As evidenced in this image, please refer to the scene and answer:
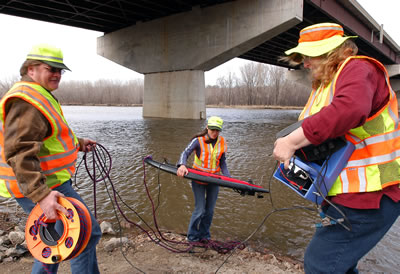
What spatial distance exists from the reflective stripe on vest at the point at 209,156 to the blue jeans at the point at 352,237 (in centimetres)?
249

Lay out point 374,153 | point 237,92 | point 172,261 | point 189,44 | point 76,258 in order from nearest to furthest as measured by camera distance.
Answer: point 374,153 < point 76,258 < point 172,261 < point 189,44 < point 237,92

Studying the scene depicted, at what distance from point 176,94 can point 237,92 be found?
4734 cm

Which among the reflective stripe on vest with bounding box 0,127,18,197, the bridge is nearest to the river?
the reflective stripe on vest with bounding box 0,127,18,197

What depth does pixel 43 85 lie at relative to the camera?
2.32m

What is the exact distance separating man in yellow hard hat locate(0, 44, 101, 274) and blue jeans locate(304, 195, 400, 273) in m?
1.81

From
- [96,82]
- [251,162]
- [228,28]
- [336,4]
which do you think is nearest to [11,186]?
[251,162]

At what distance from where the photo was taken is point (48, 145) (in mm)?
2242

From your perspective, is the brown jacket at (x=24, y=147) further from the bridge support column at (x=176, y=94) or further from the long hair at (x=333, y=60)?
the bridge support column at (x=176, y=94)

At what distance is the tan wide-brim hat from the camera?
5.79ft

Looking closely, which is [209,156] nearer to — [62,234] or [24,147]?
[62,234]

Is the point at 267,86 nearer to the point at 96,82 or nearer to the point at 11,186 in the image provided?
the point at 96,82

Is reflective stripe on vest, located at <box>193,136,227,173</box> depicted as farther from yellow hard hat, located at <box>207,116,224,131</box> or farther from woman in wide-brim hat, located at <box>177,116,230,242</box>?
yellow hard hat, located at <box>207,116,224,131</box>

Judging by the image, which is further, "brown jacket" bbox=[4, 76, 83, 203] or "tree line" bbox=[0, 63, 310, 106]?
"tree line" bbox=[0, 63, 310, 106]

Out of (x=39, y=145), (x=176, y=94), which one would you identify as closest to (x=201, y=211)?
(x=39, y=145)
